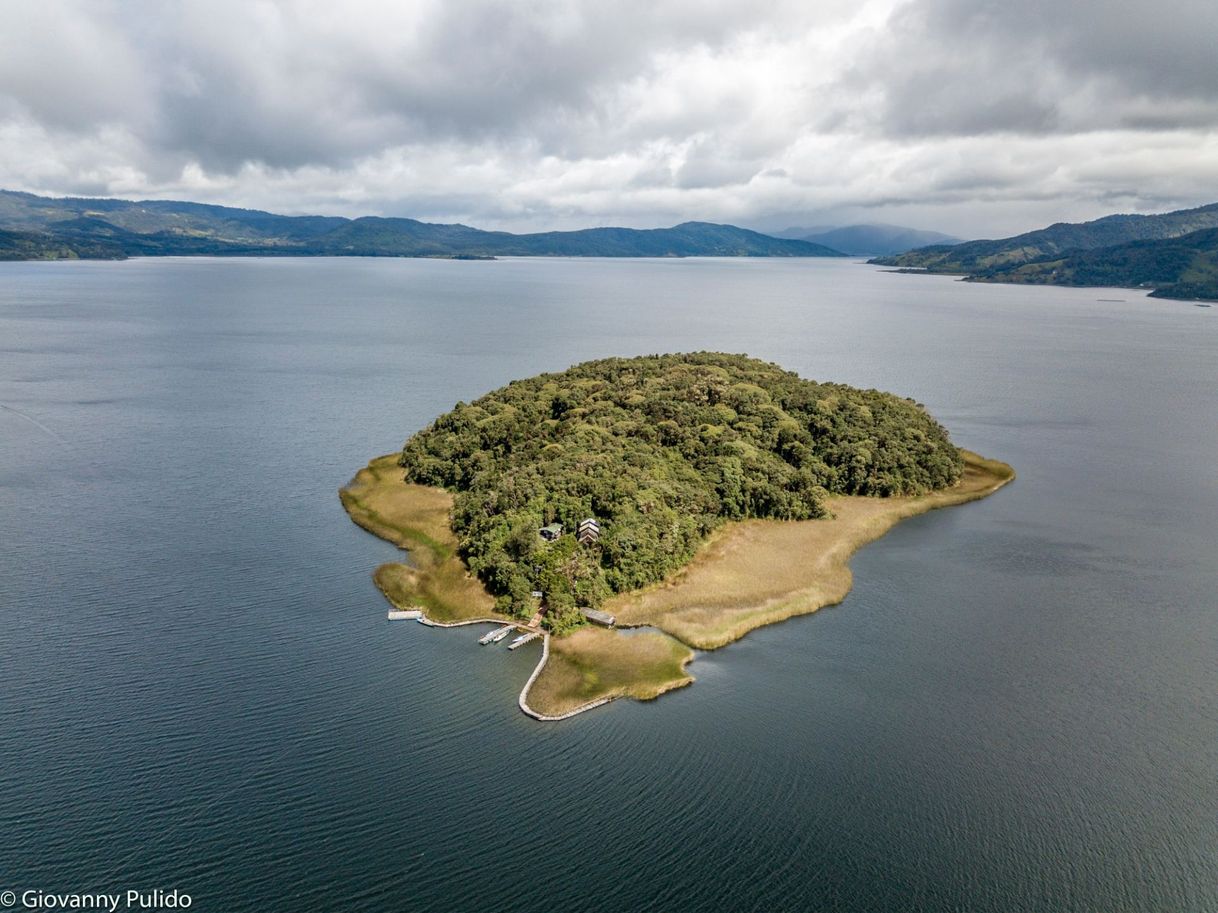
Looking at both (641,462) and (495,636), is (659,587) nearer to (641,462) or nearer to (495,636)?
(495,636)

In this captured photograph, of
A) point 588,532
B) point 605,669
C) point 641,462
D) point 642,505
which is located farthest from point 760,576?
point 605,669

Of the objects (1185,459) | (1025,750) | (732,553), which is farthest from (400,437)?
(1185,459)

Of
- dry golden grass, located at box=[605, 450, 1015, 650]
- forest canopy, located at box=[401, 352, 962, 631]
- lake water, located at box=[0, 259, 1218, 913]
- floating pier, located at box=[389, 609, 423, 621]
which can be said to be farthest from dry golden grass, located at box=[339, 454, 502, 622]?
dry golden grass, located at box=[605, 450, 1015, 650]

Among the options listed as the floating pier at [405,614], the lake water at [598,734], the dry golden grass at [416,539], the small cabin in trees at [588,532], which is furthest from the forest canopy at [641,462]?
the lake water at [598,734]

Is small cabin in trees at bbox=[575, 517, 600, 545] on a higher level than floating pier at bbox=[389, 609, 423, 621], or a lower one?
higher

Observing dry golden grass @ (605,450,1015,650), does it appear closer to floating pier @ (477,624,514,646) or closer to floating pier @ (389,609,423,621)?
floating pier @ (477,624,514,646)

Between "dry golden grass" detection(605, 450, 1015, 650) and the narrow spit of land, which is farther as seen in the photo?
"dry golden grass" detection(605, 450, 1015, 650)

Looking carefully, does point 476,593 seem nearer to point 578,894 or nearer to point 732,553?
point 732,553
